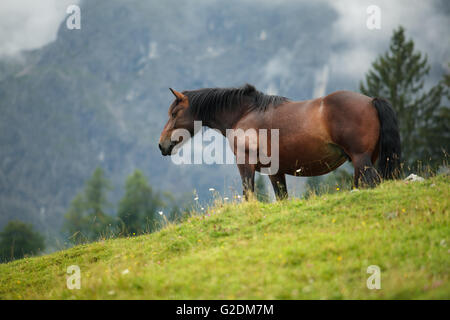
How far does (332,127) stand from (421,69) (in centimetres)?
3623

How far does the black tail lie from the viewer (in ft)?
29.1

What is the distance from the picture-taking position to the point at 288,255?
6395 mm

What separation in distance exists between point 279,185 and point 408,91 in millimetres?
34511

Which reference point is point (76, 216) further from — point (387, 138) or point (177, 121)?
point (387, 138)

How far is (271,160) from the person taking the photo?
9.96 meters

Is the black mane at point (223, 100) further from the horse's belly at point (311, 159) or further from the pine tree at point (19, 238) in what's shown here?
the pine tree at point (19, 238)

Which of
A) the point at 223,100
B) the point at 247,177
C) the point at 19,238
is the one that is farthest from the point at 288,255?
the point at 19,238

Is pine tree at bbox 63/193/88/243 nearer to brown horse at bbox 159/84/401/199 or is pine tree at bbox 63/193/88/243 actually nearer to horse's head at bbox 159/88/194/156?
horse's head at bbox 159/88/194/156

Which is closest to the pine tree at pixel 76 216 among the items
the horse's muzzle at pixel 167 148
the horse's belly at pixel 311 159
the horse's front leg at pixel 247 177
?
the horse's muzzle at pixel 167 148

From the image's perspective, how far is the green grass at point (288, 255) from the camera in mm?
5504

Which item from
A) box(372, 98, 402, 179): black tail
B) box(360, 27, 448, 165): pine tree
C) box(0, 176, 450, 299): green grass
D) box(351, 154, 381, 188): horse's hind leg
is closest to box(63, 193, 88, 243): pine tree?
box(360, 27, 448, 165): pine tree
